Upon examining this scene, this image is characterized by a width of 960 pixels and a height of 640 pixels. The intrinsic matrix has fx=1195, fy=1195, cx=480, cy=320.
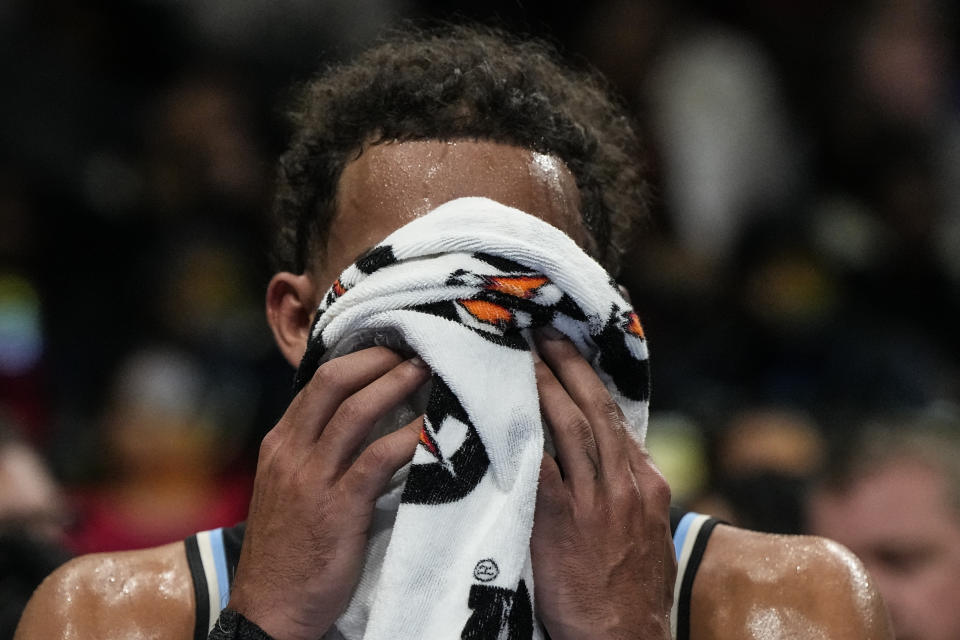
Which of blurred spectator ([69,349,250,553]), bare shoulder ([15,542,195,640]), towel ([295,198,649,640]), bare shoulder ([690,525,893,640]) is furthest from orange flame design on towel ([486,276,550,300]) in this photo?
blurred spectator ([69,349,250,553])

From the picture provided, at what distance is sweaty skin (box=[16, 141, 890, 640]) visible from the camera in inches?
48.9

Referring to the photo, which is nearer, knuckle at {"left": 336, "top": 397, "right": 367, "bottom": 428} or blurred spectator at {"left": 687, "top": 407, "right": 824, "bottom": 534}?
knuckle at {"left": 336, "top": 397, "right": 367, "bottom": 428}

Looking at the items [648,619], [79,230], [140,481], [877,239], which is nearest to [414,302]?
[648,619]

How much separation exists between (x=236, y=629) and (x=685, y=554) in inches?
24.5

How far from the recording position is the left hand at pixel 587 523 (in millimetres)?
1240

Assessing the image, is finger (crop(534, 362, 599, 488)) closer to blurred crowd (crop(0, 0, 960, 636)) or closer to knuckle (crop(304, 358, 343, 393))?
knuckle (crop(304, 358, 343, 393))

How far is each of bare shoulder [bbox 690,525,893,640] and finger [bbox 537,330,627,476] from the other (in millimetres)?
373

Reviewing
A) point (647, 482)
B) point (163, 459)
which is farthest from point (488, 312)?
point (163, 459)

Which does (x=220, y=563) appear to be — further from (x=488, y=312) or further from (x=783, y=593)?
(x=783, y=593)

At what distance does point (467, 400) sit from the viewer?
1.19 metres

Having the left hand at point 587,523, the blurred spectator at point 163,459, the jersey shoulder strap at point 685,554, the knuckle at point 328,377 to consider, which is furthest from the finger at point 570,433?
the blurred spectator at point 163,459

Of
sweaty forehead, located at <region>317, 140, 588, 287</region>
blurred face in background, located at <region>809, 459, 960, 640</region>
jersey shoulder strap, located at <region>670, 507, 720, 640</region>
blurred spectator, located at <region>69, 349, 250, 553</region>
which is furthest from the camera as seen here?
blurred spectator, located at <region>69, 349, 250, 553</region>

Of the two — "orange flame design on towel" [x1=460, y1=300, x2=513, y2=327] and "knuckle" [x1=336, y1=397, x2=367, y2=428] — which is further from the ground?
"orange flame design on towel" [x1=460, y1=300, x2=513, y2=327]

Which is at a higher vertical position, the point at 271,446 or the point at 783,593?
the point at 271,446
